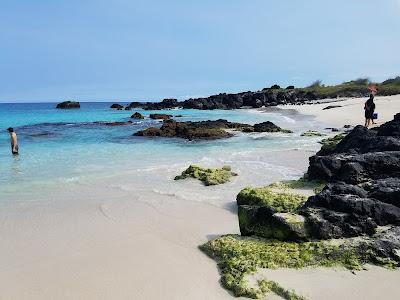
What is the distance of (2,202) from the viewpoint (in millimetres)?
9852

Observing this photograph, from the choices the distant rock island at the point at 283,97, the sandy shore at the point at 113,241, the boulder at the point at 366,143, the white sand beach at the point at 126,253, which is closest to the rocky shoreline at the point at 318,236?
the white sand beach at the point at 126,253

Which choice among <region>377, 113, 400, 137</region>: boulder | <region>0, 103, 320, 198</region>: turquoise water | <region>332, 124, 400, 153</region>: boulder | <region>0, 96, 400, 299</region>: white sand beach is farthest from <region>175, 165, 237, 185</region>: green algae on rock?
<region>377, 113, 400, 137</region>: boulder

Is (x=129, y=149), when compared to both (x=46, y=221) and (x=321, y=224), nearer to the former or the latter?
(x=46, y=221)

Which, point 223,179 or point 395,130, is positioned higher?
point 395,130

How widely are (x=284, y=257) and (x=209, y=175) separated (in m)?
5.85

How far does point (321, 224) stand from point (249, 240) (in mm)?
1077

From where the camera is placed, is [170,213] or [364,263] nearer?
[364,263]

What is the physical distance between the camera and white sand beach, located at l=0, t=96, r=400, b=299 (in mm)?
5293

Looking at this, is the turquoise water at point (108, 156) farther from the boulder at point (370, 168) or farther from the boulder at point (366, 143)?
the boulder at point (370, 168)

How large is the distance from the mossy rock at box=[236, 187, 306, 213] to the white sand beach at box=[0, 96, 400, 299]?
1.31ft

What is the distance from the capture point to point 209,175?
11.7 m

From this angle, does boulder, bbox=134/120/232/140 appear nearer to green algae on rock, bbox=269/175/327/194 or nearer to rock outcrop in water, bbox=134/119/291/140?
rock outcrop in water, bbox=134/119/291/140

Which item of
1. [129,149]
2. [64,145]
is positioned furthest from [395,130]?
[64,145]

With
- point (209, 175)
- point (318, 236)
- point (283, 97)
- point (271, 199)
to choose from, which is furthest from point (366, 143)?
point (283, 97)
